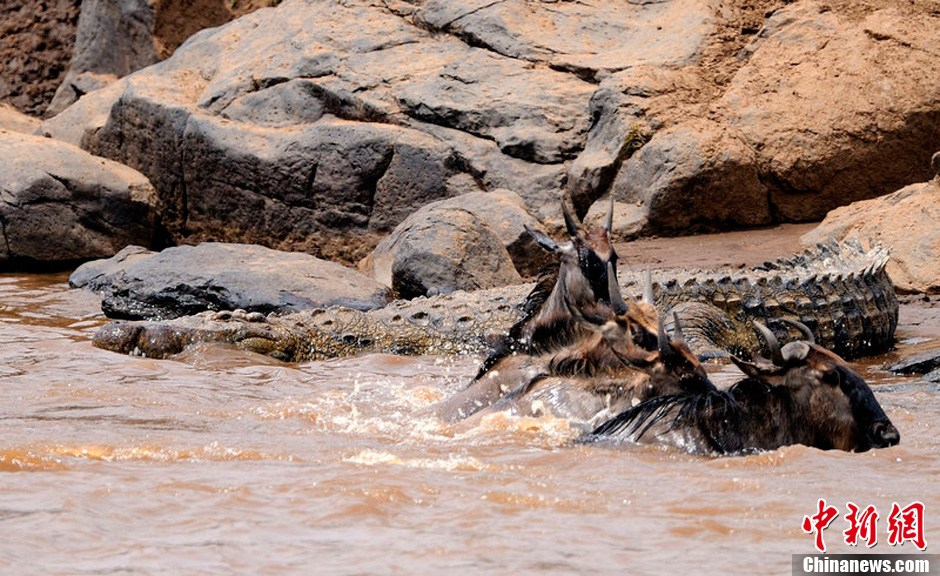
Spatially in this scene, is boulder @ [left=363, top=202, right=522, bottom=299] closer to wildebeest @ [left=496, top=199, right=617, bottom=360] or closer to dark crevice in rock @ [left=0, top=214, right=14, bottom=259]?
dark crevice in rock @ [left=0, top=214, right=14, bottom=259]

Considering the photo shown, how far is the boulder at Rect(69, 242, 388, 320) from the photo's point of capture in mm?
10164

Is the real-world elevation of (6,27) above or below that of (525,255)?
above

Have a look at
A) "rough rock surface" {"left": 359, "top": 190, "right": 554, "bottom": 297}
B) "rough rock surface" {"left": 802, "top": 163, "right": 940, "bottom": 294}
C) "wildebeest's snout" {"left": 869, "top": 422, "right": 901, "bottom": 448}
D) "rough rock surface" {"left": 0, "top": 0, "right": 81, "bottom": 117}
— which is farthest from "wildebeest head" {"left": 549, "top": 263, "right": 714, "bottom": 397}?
"rough rock surface" {"left": 0, "top": 0, "right": 81, "bottom": 117}

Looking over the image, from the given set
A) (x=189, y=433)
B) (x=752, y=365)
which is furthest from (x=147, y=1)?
(x=752, y=365)

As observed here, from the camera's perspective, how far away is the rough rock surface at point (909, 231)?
32.8 ft

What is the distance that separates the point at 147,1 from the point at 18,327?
9.03 m

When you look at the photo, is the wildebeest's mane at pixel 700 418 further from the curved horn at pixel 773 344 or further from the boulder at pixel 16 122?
the boulder at pixel 16 122

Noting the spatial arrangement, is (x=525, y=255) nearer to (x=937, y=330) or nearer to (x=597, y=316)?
(x=937, y=330)

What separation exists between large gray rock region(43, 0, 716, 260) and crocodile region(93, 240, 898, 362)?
331 centimetres

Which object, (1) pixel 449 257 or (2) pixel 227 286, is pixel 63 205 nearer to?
(2) pixel 227 286

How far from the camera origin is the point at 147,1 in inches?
701

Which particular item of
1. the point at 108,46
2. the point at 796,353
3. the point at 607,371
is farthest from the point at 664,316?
the point at 108,46

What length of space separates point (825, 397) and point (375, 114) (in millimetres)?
9191

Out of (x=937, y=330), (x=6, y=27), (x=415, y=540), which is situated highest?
(x=6, y=27)
